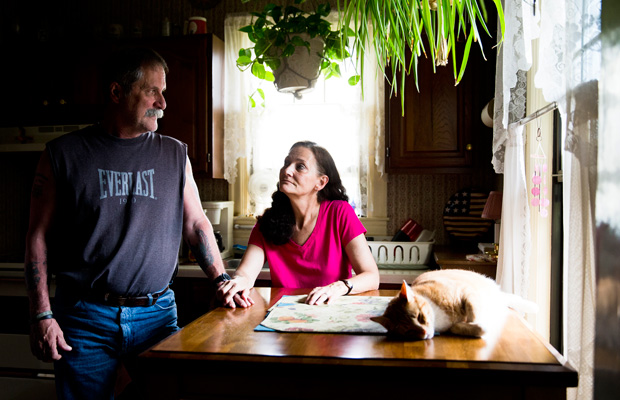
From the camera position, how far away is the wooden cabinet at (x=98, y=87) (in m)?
3.19

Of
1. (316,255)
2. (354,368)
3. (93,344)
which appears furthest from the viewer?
(316,255)

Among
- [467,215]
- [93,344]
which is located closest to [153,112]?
[93,344]

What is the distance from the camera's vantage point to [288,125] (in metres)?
3.52

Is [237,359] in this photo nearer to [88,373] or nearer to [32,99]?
[88,373]

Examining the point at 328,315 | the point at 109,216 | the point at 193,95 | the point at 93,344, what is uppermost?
the point at 193,95

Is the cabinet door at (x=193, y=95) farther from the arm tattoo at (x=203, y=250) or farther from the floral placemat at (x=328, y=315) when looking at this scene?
the floral placemat at (x=328, y=315)

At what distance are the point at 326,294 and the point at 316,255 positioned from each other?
41 cm

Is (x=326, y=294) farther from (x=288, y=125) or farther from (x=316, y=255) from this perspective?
(x=288, y=125)

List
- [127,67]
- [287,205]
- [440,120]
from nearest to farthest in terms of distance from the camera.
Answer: [127,67], [287,205], [440,120]

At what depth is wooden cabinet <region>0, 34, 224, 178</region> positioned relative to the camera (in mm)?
3186

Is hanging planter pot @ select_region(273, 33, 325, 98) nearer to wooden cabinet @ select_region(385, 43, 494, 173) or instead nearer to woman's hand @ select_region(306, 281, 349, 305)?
woman's hand @ select_region(306, 281, 349, 305)

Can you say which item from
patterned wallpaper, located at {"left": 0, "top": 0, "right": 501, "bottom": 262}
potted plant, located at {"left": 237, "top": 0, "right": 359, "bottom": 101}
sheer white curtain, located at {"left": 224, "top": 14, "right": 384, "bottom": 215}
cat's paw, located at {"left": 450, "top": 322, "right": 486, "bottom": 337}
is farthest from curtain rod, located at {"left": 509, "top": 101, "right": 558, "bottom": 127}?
sheer white curtain, located at {"left": 224, "top": 14, "right": 384, "bottom": 215}

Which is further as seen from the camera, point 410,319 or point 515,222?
point 515,222

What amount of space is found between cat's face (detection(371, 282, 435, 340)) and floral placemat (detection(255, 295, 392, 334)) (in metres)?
0.04
